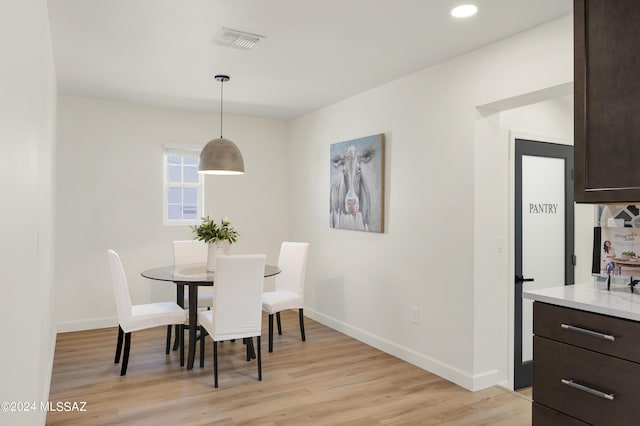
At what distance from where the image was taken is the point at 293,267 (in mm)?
4781

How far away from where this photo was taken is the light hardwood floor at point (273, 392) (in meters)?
2.92

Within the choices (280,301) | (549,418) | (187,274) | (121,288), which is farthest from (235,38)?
(549,418)

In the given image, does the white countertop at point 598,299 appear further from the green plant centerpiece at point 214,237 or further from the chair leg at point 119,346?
the chair leg at point 119,346

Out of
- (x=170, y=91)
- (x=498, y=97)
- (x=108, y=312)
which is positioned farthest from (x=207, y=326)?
(x=498, y=97)

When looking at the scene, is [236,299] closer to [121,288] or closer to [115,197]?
[121,288]

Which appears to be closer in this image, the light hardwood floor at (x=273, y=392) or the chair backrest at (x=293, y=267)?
the light hardwood floor at (x=273, y=392)

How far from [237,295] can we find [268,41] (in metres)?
1.92

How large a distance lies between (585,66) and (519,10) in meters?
0.73

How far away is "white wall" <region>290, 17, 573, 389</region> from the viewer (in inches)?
124

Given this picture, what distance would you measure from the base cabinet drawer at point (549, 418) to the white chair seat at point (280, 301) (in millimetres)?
2523

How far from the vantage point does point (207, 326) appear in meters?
3.53

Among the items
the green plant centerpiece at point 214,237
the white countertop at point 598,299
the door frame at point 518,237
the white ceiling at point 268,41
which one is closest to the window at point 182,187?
the white ceiling at point 268,41

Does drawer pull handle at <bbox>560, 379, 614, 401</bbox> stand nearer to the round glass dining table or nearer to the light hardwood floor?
the light hardwood floor

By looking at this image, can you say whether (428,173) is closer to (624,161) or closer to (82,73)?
(624,161)
